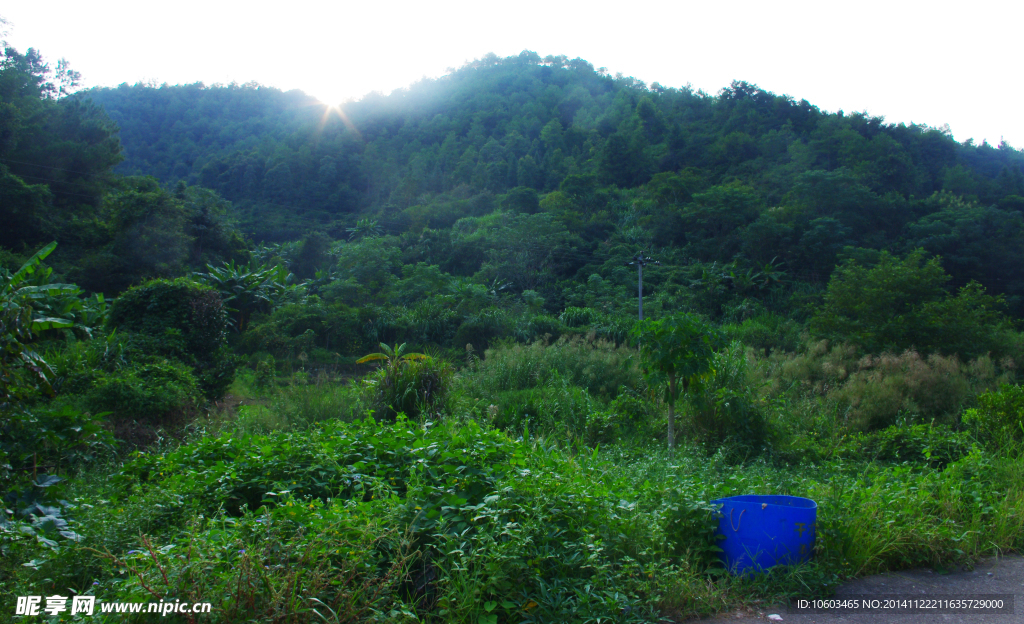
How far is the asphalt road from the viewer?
121 inches

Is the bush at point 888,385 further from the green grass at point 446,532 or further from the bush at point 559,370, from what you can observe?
the green grass at point 446,532

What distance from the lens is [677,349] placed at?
696cm

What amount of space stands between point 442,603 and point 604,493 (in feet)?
4.41

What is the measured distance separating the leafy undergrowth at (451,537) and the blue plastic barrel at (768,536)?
85mm

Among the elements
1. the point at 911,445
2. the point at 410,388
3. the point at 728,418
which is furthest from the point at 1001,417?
the point at 410,388

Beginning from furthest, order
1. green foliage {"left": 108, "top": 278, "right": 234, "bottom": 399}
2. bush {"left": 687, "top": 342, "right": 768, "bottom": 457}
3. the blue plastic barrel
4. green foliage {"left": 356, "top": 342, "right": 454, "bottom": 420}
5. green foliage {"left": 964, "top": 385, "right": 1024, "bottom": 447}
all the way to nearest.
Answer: green foliage {"left": 108, "top": 278, "right": 234, "bottom": 399} → green foliage {"left": 356, "top": 342, "right": 454, "bottom": 420} → bush {"left": 687, "top": 342, "right": 768, "bottom": 457} → green foliage {"left": 964, "top": 385, "right": 1024, "bottom": 447} → the blue plastic barrel

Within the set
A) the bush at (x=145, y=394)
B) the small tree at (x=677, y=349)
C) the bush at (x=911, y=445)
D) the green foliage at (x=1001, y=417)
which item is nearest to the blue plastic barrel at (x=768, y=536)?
the small tree at (x=677, y=349)

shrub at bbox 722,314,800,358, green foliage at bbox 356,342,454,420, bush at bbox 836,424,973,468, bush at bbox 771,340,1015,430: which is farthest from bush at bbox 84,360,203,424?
shrub at bbox 722,314,800,358

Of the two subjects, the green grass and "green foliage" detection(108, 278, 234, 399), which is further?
"green foliage" detection(108, 278, 234, 399)

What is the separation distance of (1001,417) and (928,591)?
4.29 m

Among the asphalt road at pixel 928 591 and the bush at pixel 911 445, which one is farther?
the bush at pixel 911 445

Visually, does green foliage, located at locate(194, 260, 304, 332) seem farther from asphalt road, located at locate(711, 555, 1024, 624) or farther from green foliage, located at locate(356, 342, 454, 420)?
asphalt road, located at locate(711, 555, 1024, 624)

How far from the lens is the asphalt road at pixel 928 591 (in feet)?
10.1

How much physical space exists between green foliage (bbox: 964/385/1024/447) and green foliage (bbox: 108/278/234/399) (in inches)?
503
